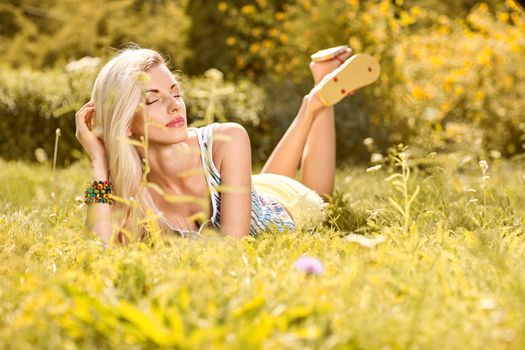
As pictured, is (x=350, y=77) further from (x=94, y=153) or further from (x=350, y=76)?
(x=94, y=153)

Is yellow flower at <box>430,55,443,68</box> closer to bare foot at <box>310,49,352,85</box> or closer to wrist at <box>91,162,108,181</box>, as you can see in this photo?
bare foot at <box>310,49,352,85</box>

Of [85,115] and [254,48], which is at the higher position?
[85,115]

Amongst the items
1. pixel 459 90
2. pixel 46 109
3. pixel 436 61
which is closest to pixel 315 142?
pixel 46 109

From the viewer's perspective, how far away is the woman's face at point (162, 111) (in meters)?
2.76

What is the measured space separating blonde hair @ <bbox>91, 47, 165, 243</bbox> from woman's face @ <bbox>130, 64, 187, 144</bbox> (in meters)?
0.05

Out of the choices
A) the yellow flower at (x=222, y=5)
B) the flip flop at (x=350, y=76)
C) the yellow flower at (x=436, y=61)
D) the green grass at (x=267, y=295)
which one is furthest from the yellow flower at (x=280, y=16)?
the green grass at (x=267, y=295)

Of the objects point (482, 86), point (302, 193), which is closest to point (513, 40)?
point (482, 86)

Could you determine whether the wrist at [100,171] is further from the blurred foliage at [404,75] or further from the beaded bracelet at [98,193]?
the blurred foliage at [404,75]

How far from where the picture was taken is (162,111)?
2768 mm

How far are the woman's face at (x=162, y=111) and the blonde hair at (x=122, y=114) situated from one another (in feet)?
0.16

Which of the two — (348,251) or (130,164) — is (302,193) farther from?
(348,251)

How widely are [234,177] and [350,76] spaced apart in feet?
3.54

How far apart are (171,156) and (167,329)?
4.95 feet

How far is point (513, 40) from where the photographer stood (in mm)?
7508
